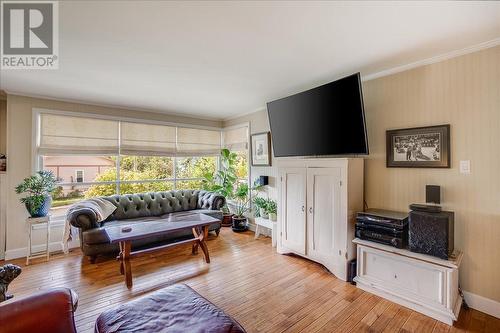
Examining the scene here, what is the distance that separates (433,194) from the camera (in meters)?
2.31

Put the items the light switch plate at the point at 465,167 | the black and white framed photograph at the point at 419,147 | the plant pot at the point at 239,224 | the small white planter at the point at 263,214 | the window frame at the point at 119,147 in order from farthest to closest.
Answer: the plant pot at the point at 239,224
the small white planter at the point at 263,214
the window frame at the point at 119,147
the black and white framed photograph at the point at 419,147
the light switch plate at the point at 465,167

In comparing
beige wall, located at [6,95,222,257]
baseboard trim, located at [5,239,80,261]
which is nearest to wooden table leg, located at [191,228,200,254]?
baseboard trim, located at [5,239,80,261]

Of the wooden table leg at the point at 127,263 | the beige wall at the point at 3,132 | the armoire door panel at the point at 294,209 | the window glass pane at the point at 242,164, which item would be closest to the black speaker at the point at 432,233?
the armoire door panel at the point at 294,209

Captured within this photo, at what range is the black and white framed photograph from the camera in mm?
2342

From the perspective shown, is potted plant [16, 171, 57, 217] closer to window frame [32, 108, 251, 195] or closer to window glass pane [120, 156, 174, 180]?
window frame [32, 108, 251, 195]

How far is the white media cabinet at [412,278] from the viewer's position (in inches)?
78.6

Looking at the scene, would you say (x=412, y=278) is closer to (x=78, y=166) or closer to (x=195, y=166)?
(x=195, y=166)

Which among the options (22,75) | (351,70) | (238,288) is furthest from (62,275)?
(351,70)

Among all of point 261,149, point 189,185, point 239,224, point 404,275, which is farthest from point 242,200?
point 404,275

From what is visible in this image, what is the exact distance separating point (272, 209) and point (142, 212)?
7.61 feet

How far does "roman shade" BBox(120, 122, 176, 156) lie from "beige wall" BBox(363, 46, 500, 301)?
160 inches

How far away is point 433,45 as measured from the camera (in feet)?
7.07

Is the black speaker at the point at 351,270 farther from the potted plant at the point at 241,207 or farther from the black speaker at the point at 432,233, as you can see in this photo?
the potted plant at the point at 241,207

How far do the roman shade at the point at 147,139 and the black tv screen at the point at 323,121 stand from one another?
8.02 ft
